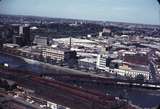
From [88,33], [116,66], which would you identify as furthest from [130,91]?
[88,33]

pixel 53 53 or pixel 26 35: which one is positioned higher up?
pixel 26 35

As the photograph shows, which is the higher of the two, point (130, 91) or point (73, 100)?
point (73, 100)

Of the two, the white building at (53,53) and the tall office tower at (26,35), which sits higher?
the tall office tower at (26,35)

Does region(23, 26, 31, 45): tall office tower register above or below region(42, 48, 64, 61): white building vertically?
above

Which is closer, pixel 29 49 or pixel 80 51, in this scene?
pixel 29 49

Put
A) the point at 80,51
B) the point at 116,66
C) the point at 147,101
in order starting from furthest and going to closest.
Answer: the point at 80,51, the point at 116,66, the point at 147,101

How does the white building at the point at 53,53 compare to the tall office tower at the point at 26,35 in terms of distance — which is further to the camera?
the tall office tower at the point at 26,35

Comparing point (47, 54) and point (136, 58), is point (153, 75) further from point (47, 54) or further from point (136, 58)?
point (47, 54)

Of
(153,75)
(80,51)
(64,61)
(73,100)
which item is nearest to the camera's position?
(73,100)

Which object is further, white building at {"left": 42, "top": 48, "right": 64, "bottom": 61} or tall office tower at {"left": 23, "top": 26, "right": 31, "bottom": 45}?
tall office tower at {"left": 23, "top": 26, "right": 31, "bottom": 45}

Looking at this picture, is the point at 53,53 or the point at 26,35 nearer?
the point at 53,53
